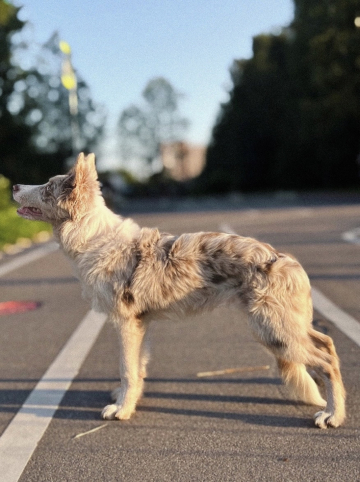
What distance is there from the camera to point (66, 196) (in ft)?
15.0

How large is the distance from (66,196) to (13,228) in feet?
48.6

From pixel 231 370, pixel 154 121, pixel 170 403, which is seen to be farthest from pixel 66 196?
pixel 154 121

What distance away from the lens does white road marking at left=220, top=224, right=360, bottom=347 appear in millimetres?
6346

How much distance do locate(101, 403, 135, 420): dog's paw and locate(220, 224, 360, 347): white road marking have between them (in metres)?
2.58

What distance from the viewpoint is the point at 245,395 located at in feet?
16.0

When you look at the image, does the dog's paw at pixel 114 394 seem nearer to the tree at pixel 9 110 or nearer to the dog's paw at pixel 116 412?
the dog's paw at pixel 116 412

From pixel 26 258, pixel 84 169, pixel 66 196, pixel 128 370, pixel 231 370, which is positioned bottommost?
pixel 26 258

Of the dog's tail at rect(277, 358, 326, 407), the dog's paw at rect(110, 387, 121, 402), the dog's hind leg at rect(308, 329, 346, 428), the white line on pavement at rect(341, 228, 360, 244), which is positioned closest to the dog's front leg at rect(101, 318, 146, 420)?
the dog's paw at rect(110, 387, 121, 402)

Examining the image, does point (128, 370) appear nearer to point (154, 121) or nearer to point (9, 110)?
point (9, 110)

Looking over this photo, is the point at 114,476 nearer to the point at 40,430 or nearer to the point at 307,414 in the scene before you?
the point at 40,430

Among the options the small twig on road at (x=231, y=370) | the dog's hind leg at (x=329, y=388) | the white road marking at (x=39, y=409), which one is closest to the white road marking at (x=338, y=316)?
the small twig on road at (x=231, y=370)

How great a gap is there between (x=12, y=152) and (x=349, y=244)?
50912 mm

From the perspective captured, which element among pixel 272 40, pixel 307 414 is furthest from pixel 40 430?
pixel 272 40

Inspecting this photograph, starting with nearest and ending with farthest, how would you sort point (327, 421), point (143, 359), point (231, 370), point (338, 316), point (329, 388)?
point (327, 421)
point (329, 388)
point (143, 359)
point (231, 370)
point (338, 316)
